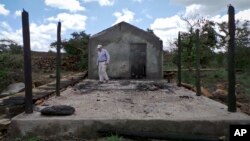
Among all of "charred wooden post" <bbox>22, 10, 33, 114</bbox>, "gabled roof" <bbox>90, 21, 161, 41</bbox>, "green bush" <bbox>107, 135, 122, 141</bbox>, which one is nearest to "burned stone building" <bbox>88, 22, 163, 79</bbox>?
"gabled roof" <bbox>90, 21, 161, 41</bbox>

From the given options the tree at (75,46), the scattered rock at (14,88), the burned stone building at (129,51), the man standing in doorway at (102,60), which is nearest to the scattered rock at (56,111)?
the scattered rock at (14,88)

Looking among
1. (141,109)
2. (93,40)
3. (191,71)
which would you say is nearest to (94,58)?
(93,40)

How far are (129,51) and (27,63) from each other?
12.3 metres

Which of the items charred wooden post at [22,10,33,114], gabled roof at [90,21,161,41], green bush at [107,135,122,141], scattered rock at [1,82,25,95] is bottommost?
green bush at [107,135,122,141]

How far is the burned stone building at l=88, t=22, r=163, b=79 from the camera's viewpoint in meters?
19.0

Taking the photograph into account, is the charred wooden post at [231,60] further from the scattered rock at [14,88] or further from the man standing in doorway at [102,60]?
the man standing in doorway at [102,60]

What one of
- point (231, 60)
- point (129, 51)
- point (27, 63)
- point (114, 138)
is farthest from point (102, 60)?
point (114, 138)

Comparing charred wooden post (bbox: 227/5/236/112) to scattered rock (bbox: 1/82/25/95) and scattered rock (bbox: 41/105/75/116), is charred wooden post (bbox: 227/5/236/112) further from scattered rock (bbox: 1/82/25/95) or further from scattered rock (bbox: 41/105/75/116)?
scattered rock (bbox: 1/82/25/95)

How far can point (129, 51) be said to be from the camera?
63.0ft

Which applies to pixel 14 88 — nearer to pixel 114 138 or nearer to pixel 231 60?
pixel 114 138

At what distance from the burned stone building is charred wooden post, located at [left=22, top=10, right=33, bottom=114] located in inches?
461

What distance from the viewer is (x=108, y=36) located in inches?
752

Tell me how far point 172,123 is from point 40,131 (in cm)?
226

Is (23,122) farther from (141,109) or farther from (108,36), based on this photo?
(108,36)
